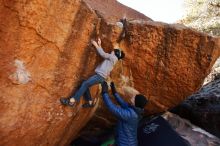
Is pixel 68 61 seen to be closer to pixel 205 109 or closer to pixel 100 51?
pixel 100 51

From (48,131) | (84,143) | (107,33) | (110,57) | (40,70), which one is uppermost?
(107,33)

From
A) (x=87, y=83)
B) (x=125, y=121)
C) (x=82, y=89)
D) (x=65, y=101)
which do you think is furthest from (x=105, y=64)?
(x=125, y=121)

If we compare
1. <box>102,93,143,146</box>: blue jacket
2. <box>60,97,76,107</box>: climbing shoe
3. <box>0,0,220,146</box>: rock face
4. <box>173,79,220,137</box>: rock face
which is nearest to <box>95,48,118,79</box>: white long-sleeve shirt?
<box>0,0,220,146</box>: rock face

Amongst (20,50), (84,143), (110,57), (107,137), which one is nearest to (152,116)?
(107,137)

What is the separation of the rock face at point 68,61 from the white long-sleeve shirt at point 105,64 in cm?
23

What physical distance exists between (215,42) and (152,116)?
2950mm

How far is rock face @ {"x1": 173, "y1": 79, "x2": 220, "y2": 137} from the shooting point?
436 inches

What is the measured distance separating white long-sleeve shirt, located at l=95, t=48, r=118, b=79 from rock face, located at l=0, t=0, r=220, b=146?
0.75 feet

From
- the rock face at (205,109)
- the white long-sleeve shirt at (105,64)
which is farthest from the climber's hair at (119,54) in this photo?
the rock face at (205,109)

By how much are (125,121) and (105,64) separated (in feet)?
4.61

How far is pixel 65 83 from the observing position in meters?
8.14

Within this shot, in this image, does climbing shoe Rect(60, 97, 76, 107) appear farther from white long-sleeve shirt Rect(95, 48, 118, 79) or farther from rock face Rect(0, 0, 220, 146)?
white long-sleeve shirt Rect(95, 48, 118, 79)

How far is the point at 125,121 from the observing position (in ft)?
26.9

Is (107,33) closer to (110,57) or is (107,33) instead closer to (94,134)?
(110,57)
